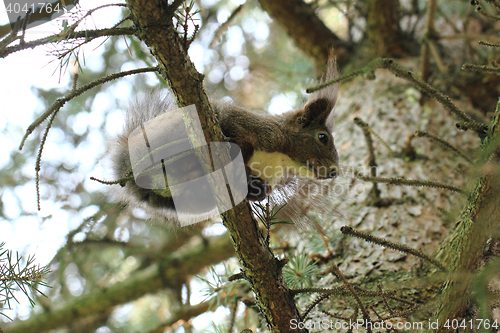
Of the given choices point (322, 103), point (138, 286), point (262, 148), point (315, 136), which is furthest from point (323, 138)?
point (138, 286)

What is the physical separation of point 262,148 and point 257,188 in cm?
22

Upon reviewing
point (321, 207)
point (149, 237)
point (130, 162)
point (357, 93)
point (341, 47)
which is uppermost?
point (341, 47)

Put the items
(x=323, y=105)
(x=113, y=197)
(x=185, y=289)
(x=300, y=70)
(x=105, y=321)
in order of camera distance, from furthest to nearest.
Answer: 1. (x=300, y=70)
2. (x=105, y=321)
3. (x=185, y=289)
4. (x=323, y=105)
5. (x=113, y=197)

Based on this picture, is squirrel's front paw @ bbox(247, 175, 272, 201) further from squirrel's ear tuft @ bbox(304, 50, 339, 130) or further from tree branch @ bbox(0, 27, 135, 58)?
tree branch @ bbox(0, 27, 135, 58)

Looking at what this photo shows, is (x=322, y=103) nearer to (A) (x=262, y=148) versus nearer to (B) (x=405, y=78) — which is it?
(A) (x=262, y=148)

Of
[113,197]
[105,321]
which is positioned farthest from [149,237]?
[113,197]

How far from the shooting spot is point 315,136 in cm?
202

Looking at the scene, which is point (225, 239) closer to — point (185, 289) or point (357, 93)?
point (185, 289)

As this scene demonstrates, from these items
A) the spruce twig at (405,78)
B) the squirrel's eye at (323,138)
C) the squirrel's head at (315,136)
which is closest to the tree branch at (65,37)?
the spruce twig at (405,78)

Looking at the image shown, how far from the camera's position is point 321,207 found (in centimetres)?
197

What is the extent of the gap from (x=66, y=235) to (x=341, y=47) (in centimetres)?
246

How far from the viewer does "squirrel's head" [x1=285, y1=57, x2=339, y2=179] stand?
1.99 metres

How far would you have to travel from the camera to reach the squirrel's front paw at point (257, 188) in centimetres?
177

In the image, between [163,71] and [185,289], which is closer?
[163,71]
